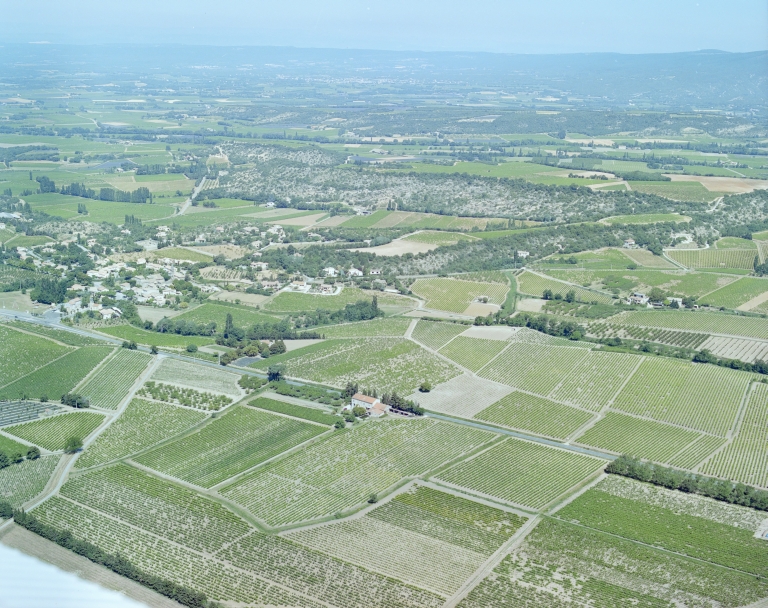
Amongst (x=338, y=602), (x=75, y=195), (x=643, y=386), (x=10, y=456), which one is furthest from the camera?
(x=75, y=195)

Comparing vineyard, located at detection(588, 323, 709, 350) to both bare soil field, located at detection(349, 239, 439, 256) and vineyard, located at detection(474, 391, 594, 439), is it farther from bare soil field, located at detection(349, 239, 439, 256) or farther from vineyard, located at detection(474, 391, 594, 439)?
bare soil field, located at detection(349, 239, 439, 256)

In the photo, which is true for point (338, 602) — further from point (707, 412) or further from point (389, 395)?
point (707, 412)

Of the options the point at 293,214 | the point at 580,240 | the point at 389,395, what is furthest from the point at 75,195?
the point at 389,395

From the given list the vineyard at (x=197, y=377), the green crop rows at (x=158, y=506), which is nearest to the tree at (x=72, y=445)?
the green crop rows at (x=158, y=506)

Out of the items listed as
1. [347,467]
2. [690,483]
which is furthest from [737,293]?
[347,467]

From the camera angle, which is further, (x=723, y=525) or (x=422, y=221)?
(x=422, y=221)

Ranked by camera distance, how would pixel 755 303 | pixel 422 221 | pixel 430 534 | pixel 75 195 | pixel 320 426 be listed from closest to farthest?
pixel 430 534, pixel 320 426, pixel 755 303, pixel 422 221, pixel 75 195

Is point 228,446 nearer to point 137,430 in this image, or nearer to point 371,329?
point 137,430
